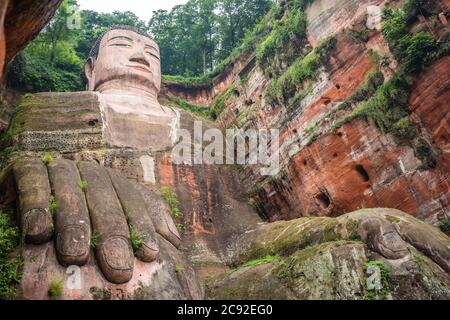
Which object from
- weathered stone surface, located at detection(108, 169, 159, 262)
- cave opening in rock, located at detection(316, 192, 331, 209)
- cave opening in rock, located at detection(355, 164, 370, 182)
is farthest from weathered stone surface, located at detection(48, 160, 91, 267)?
cave opening in rock, located at detection(355, 164, 370, 182)

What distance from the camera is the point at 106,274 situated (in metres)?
5.61

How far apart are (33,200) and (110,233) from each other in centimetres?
110

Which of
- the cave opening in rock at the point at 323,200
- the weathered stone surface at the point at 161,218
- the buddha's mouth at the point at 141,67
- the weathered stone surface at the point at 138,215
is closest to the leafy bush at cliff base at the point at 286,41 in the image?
the buddha's mouth at the point at 141,67

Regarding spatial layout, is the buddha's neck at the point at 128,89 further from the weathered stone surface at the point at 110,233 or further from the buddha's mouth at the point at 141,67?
the weathered stone surface at the point at 110,233

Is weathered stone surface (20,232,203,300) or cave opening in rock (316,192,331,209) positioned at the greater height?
cave opening in rock (316,192,331,209)

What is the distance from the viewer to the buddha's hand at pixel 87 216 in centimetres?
556

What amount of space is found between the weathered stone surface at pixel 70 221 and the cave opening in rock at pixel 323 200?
600cm

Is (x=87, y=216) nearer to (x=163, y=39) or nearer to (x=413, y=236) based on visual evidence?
(x=413, y=236)

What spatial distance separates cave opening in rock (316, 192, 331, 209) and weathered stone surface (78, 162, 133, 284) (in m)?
Answer: 5.63

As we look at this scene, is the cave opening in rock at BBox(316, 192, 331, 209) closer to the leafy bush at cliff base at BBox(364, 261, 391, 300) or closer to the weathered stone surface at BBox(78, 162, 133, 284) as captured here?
the leafy bush at cliff base at BBox(364, 261, 391, 300)

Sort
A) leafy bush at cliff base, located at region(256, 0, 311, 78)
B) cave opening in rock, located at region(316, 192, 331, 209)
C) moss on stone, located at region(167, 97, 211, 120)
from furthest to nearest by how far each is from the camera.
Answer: moss on stone, located at region(167, 97, 211, 120)
leafy bush at cliff base, located at region(256, 0, 311, 78)
cave opening in rock, located at region(316, 192, 331, 209)

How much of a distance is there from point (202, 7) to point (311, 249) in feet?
62.4

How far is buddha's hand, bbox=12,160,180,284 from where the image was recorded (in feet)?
18.2

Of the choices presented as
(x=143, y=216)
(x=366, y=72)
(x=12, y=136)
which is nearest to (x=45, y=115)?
(x=12, y=136)
